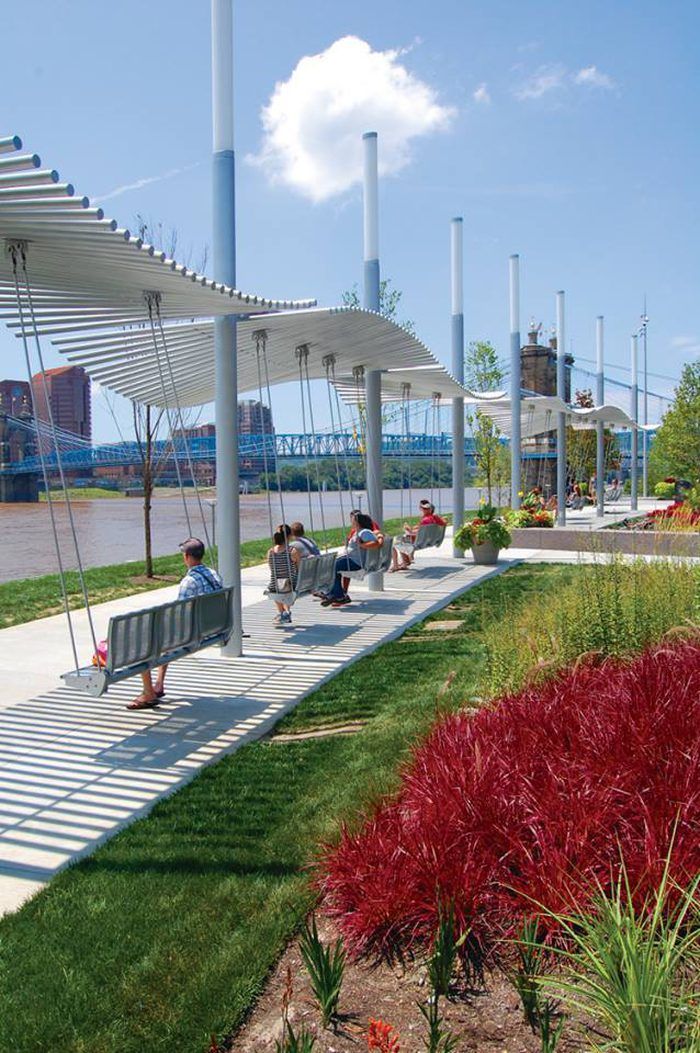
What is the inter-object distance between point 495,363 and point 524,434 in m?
5.52

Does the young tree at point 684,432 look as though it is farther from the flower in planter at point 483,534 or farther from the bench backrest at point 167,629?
the bench backrest at point 167,629

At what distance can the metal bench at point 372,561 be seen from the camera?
12.0 metres

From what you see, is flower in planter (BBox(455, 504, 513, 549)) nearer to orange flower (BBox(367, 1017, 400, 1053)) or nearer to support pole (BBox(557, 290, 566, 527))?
support pole (BBox(557, 290, 566, 527))

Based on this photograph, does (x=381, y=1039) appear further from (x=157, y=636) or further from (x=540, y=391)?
(x=540, y=391)

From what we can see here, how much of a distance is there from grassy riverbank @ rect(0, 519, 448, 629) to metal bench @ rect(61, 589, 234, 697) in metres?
4.47

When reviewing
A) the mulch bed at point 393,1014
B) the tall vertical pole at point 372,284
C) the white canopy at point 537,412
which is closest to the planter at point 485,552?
the white canopy at point 537,412

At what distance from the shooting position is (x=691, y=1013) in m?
2.52

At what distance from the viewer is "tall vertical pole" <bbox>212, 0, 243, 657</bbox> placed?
8398mm

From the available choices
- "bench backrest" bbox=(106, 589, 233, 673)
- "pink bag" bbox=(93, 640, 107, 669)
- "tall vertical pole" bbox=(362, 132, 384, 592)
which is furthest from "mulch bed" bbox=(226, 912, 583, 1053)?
"tall vertical pole" bbox=(362, 132, 384, 592)

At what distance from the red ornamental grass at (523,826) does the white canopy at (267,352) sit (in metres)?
5.72

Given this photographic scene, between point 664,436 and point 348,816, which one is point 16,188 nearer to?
point 348,816

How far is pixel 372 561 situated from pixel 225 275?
4806 millimetres

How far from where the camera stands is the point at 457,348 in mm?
19453

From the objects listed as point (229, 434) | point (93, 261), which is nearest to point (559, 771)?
point (93, 261)
